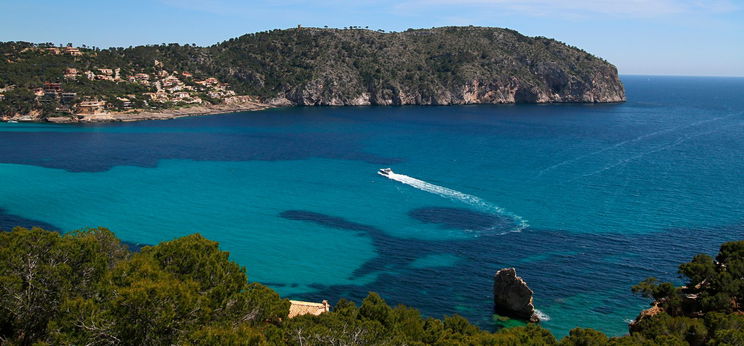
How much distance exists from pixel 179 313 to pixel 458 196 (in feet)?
157

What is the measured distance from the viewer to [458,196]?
65.4 meters

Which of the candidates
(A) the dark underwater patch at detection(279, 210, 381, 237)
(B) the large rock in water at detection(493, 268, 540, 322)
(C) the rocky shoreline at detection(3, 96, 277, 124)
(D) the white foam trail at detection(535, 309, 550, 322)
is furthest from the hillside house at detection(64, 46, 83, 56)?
(D) the white foam trail at detection(535, 309, 550, 322)

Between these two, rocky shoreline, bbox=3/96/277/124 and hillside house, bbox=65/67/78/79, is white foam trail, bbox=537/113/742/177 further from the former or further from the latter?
hillside house, bbox=65/67/78/79

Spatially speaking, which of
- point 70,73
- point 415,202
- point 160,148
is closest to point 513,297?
point 415,202

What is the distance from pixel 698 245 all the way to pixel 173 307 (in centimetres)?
4561

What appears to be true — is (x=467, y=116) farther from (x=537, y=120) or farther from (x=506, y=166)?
(x=506, y=166)

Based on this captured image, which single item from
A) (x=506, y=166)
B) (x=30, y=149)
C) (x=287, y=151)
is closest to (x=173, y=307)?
(x=506, y=166)

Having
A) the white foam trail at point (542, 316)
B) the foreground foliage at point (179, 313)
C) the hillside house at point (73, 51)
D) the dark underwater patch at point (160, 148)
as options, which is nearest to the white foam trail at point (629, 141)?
the dark underwater patch at point (160, 148)

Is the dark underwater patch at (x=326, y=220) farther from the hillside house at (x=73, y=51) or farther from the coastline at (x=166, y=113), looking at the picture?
the hillside house at (x=73, y=51)

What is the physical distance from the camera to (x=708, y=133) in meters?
117

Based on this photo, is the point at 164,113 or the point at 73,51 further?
the point at 73,51

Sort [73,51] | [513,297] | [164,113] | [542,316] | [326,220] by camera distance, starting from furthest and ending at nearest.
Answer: [73,51] → [164,113] → [326,220] → [513,297] → [542,316]

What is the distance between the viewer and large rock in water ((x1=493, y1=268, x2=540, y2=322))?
37188 mm

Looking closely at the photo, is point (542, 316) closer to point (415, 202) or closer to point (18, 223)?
point (415, 202)
